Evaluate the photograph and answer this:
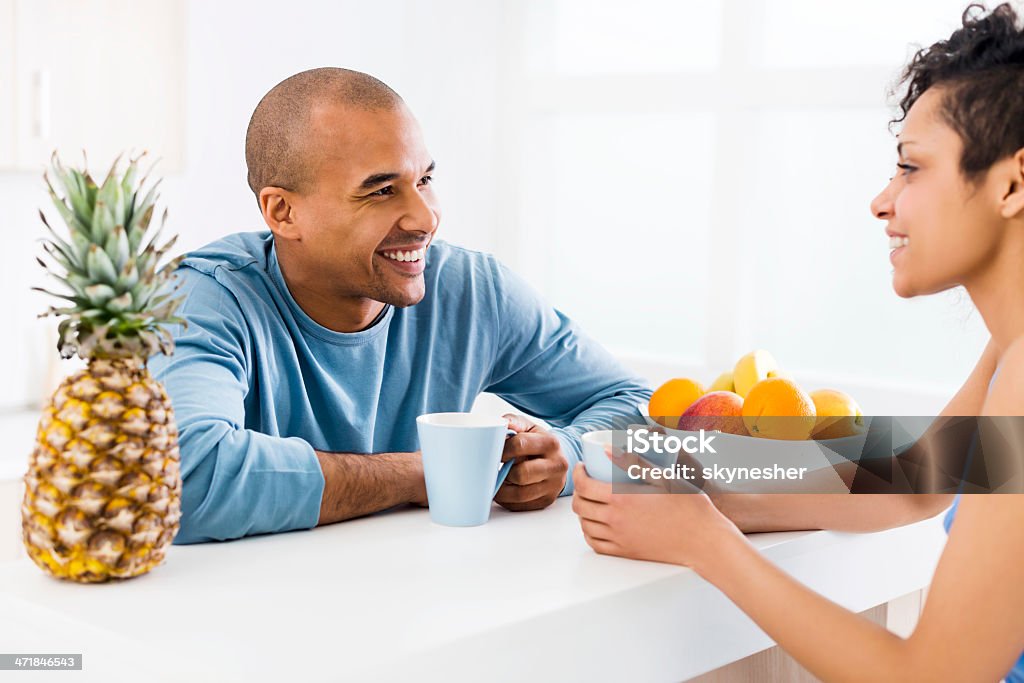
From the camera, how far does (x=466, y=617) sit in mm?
951

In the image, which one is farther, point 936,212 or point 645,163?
point 645,163

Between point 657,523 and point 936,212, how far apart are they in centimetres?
42

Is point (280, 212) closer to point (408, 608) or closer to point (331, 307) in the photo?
point (331, 307)

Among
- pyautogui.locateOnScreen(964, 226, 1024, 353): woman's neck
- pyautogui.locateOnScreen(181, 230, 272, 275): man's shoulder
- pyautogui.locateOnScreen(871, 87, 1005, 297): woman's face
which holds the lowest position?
pyautogui.locateOnScreen(181, 230, 272, 275): man's shoulder

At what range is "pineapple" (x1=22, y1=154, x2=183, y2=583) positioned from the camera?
0.98m

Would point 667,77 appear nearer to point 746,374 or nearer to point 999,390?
point 746,374

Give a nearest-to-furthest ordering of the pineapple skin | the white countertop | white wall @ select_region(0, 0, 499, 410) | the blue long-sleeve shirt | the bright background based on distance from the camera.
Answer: the white countertop, the pineapple skin, the blue long-sleeve shirt, white wall @ select_region(0, 0, 499, 410), the bright background

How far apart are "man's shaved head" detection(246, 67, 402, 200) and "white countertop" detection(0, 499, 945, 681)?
65cm

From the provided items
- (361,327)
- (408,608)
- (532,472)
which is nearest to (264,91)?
(361,327)

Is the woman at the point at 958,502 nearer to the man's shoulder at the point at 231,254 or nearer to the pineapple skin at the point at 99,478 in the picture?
the pineapple skin at the point at 99,478

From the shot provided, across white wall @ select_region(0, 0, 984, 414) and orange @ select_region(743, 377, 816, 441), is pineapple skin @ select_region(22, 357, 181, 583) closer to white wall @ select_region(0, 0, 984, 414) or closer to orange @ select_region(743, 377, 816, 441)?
orange @ select_region(743, 377, 816, 441)

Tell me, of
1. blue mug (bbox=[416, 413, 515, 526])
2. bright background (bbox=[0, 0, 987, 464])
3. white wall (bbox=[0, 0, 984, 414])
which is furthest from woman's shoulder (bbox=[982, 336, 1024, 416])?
white wall (bbox=[0, 0, 984, 414])

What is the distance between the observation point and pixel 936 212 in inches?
46.2

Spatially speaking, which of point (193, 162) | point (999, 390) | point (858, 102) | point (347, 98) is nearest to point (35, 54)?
point (193, 162)
